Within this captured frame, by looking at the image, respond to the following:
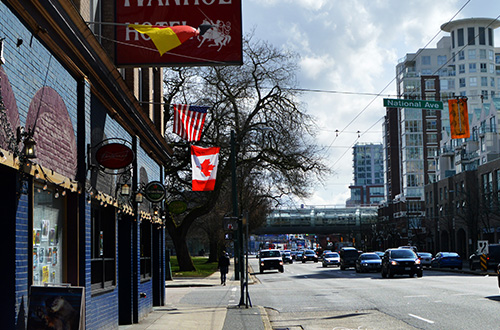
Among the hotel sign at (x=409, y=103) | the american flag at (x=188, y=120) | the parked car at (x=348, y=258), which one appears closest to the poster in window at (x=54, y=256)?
the american flag at (x=188, y=120)

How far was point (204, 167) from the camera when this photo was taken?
22.7 meters

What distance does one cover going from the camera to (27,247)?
8.30 metres

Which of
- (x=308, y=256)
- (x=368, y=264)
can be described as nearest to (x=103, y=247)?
(x=368, y=264)

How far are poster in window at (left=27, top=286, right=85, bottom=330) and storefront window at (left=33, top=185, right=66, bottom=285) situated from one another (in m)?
1.31

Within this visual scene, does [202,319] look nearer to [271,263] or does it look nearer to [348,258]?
[271,263]

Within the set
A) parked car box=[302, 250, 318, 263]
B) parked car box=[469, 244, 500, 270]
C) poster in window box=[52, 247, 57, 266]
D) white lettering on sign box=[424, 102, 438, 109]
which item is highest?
white lettering on sign box=[424, 102, 438, 109]

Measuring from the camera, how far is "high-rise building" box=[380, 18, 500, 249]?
124 meters

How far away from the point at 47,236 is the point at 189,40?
184 inches

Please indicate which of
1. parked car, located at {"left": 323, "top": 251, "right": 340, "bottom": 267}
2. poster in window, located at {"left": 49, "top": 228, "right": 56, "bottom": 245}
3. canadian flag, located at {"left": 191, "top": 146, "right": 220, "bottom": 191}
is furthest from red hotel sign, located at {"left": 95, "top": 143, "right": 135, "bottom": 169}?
parked car, located at {"left": 323, "top": 251, "right": 340, "bottom": 267}

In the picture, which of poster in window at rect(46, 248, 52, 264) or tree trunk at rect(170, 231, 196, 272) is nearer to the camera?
poster in window at rect(46, 248, 52, 264)

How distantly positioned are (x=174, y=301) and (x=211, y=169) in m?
5.28

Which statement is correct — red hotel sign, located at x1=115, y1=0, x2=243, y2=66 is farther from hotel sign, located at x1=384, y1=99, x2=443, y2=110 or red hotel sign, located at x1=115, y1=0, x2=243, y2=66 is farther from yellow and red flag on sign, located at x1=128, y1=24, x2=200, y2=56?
hotel sign, located at x1=384, y1=99, x2=443, y2=110

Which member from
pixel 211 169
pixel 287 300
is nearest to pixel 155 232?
pixel 211 169

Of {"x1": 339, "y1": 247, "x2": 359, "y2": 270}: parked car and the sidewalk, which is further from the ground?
the sidewalk
